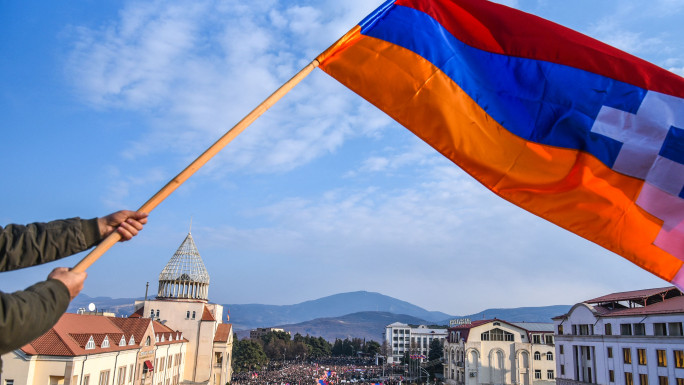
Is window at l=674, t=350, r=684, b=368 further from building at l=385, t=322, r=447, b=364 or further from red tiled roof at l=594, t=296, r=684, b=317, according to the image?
building at l=385, t=322, r=447, b=364

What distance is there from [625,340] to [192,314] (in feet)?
143

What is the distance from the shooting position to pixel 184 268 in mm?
56438

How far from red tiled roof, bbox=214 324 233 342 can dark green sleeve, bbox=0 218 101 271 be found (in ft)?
186

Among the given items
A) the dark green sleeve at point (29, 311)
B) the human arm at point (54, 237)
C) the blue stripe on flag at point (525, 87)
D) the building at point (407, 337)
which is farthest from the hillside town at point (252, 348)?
the building at point (407, 337)

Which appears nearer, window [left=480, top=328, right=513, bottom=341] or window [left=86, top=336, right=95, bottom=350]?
window [left=86, top=336, right=95, bottom=350]

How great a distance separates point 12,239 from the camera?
3.25m

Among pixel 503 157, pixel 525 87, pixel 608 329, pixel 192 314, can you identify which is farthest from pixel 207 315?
pixel 525 87

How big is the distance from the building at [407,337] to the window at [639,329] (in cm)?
10806

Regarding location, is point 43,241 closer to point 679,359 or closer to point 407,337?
point 679,359

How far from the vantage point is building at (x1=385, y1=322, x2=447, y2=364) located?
495 feet

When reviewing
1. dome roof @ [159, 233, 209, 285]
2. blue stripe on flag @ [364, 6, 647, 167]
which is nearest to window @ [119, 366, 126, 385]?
dome roof @ [159, 233, 209, 285]

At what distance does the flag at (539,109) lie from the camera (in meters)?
6.35

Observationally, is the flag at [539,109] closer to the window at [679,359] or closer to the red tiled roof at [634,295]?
the window at [679,359]

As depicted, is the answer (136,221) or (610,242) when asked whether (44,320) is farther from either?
(610,242)
